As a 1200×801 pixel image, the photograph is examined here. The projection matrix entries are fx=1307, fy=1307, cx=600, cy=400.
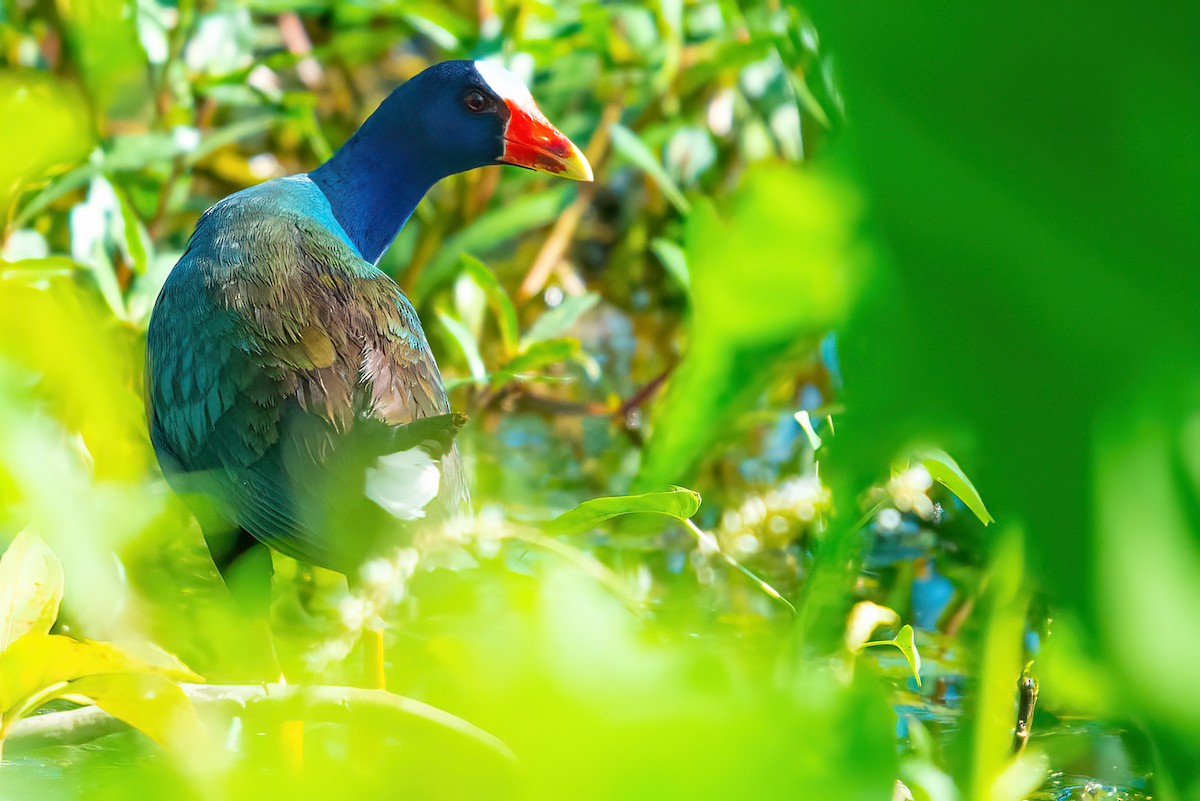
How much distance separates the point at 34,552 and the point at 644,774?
612mm

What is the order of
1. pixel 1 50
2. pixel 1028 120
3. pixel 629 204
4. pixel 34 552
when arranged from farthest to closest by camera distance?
pixel 629 204, pixel 1 50, pixel 34 552, pixel 1028 120

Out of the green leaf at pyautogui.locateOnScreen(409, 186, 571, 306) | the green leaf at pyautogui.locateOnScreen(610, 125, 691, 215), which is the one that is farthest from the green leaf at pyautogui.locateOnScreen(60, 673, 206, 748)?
the green leaf at pyautogui.locateOnScreen(409, 186, 571, 306)

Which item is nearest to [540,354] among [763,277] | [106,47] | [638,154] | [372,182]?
[372,182]

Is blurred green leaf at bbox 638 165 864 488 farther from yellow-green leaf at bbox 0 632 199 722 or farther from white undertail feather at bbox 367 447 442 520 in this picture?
white undertail feather at bbox 367 447 442 520

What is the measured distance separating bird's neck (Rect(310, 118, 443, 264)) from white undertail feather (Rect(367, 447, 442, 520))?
0.74 meters

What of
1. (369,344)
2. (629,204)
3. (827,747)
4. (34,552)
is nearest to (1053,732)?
(369,344)

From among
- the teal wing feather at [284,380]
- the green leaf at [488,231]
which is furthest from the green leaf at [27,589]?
the green leaf at [488,231]

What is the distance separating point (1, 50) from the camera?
224 centimetres

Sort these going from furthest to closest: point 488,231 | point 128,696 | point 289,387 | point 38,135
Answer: point 488,231 < point 289,387 < point 128,696 < point 38,135

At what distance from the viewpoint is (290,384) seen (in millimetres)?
1150

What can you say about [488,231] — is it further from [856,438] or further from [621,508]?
[856,438]

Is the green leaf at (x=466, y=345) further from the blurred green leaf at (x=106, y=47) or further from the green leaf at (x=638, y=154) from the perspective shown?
the blurred green leaf at (x=106, y=47)

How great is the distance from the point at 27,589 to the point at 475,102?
117 centimetres

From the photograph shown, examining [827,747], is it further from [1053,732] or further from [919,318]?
[1053,732]
